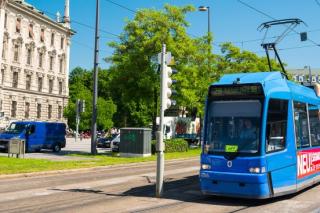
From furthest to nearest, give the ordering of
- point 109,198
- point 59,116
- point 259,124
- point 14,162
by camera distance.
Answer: point 59,116
point 14,162
point 109,198
point 259,124

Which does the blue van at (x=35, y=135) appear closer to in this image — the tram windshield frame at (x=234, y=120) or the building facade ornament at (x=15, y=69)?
the tram windshield frame at (x=234, y=120)

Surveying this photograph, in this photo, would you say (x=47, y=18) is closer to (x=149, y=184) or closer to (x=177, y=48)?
(x=177, y=48)

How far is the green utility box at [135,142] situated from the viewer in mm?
27266

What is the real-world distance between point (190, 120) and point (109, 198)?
39542 mm

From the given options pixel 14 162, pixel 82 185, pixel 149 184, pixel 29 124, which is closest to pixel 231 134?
pixel 149 184

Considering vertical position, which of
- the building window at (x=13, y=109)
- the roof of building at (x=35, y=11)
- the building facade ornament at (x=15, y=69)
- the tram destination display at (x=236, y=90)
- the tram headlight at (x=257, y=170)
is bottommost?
the tram headlight at (x=257, y=170)

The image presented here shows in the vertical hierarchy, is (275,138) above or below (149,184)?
above

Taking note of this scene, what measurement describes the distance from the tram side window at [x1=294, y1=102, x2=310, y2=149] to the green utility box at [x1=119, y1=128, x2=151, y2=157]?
1590 centimetres

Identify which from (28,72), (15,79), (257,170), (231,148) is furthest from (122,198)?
(28,72)

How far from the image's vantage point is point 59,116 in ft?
258

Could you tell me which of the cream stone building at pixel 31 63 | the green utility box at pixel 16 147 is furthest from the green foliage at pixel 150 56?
the cream stone building at pixel 31 63

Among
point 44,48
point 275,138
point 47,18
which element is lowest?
point 275,138

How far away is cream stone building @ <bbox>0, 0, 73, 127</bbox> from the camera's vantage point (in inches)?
2532

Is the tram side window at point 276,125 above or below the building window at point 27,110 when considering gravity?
below
